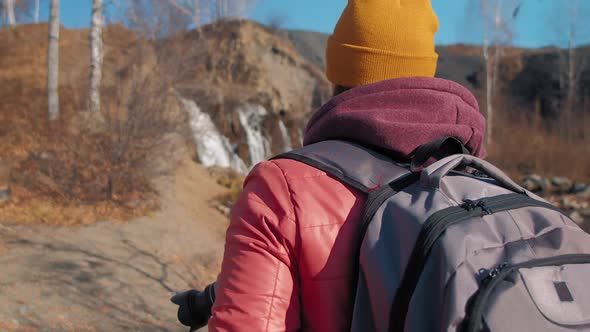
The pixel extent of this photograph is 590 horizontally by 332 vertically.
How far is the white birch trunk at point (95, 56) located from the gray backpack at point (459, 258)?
35.7ft

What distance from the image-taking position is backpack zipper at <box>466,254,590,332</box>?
989mm

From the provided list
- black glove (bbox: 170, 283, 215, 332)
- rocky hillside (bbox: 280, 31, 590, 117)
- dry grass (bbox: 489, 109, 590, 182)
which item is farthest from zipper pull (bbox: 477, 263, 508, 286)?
rocky hillside (bbox: 280, 31, 590, 117)

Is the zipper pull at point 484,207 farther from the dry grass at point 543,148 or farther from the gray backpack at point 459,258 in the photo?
the dry grass at point 543,148

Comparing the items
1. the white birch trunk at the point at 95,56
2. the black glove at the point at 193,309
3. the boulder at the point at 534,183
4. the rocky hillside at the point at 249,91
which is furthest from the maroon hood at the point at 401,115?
the boulder at the point at 534,183

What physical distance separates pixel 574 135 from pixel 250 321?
31.0m

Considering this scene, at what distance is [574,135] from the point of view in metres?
27.9

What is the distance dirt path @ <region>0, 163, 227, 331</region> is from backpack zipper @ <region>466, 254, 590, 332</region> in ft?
15.8

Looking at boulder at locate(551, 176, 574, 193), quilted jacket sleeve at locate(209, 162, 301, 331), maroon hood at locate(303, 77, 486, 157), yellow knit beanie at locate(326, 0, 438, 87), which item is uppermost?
yellow knit beanie at locate(326, 0, 438, 87)

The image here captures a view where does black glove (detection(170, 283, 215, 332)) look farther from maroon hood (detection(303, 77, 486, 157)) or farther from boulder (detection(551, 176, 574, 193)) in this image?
boulder (detection(551, 176, 574, 193))

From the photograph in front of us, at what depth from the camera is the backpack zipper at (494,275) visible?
0.99 m

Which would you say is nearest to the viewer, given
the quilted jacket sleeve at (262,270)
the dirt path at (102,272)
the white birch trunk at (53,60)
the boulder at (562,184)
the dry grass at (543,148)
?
the quilted jacket sleeve at (262,270)

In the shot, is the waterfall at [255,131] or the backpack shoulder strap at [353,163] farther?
the waterfall at [255,131]

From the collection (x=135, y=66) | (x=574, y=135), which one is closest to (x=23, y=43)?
(x=135, y=66)

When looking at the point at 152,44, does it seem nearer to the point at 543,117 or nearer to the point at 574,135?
the point at 574,135
